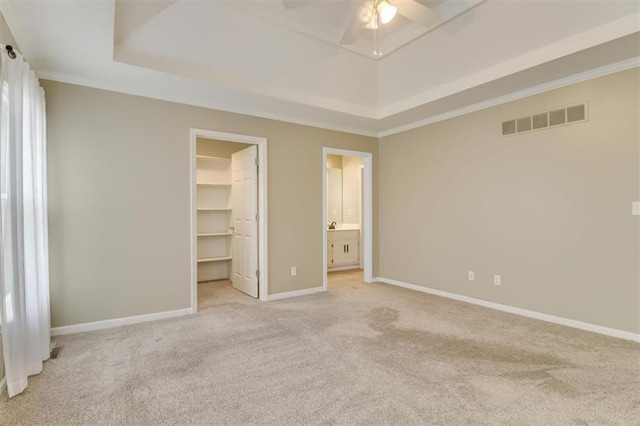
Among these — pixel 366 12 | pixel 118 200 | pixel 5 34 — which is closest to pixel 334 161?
pixel 366 12

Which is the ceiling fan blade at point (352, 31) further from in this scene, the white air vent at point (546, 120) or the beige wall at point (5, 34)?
the beige wall at point (5, 34)

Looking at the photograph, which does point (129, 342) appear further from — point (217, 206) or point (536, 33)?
point (536, 33)

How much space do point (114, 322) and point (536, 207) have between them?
472 centimetres

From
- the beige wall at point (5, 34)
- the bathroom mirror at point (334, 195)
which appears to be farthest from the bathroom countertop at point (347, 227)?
the beige wall at point (5, 34)

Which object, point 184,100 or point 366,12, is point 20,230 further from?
point 366,12

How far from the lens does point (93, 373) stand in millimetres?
2379

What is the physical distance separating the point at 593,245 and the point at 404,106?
2.61 m

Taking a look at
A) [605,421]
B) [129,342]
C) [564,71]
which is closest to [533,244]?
[564,71]

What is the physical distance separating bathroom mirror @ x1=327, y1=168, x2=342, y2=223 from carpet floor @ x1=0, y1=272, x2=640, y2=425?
3.81 metres

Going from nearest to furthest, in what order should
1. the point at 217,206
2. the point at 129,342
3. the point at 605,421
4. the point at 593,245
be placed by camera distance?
1. the point at 605,421
2. the point at 129,342
3. the point at 593,245
4. the point at 217,206

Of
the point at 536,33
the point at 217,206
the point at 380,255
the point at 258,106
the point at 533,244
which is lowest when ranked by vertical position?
the point at 380,255

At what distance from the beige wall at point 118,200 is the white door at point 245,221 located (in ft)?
2.05

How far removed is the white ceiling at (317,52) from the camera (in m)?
2.62

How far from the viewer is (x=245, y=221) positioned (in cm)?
474
